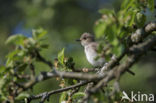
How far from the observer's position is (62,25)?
14664mm

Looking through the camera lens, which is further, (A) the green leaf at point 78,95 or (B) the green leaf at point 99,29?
(A) the green leaf at point 78,95

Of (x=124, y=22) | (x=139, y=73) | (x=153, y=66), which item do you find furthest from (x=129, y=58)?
(x=153, y=66)

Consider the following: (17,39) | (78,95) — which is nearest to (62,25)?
(78,95)

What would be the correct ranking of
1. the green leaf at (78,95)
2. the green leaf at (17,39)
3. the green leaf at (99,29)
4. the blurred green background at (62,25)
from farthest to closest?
the blurred green background at (62,25) < the green leaf at (78,95) < the green leaf at (17,39) < the green leaf at (99,29)

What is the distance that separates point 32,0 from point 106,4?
3155mm

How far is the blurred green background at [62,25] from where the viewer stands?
1146 centimetres

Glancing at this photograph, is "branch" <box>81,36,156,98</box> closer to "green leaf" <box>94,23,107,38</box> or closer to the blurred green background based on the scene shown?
"green leaf" <box>94,23,107,38</box>

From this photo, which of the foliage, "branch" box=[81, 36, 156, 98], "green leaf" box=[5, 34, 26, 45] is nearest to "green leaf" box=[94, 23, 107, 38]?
the foliage

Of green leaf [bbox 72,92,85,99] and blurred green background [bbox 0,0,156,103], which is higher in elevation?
blurred green background [bbox 0,0,156,103]

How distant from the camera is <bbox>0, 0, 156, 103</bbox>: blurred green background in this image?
11.5 m

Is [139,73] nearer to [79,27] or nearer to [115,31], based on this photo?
[79,27]

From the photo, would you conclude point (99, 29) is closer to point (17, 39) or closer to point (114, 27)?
point (114, 27)

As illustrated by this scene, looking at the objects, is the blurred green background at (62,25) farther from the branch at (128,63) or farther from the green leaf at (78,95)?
the branch at (128,63)

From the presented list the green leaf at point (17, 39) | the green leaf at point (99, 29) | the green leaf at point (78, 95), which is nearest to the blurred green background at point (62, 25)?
the green leaf at point (78, 95)
